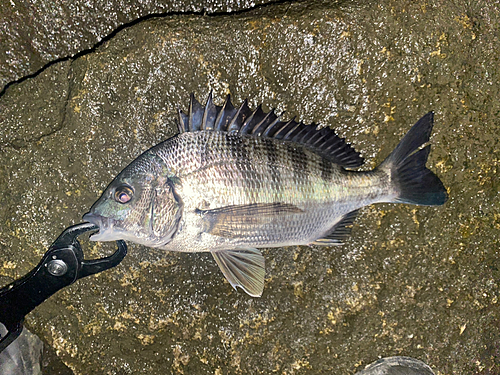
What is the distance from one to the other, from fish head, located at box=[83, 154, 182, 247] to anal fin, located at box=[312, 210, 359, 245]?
92 centimetres

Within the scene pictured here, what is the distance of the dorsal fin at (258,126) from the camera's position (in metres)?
1.86

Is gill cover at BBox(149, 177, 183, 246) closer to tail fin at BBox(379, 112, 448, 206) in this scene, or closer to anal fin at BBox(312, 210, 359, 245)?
anal fin at BBox(312, 210, 359, 245)

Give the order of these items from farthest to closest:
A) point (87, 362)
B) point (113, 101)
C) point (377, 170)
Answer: point (87, 362)
point (113, 101)
point (377, 170)

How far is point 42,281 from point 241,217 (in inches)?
50.3

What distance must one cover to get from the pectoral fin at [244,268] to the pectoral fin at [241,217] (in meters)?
0.22

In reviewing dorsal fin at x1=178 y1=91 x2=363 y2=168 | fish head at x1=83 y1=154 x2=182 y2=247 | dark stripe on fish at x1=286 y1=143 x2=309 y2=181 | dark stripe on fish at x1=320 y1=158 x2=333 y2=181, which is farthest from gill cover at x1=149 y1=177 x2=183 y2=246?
dark stripe on fish at x1=320 y1=158 x2=333 y2=181

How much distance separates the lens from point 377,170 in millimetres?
1934

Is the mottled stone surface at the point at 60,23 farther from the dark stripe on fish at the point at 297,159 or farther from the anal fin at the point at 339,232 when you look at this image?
the anal fin at the point at 339,232

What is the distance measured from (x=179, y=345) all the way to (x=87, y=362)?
718 mm

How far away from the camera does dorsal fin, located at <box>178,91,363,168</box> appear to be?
186 centimetres

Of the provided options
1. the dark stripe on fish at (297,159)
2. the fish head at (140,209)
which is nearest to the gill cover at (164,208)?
the fish head at (140,209)

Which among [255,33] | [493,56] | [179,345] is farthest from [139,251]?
[493,56]

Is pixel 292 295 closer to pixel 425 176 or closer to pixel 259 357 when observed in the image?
pixel 259 357

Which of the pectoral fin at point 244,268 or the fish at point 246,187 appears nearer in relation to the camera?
the fish at point 246,187
